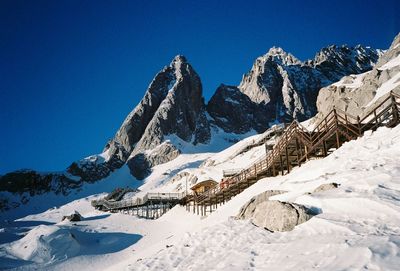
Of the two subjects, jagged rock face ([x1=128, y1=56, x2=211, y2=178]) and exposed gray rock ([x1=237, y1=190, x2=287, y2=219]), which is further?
jagged rock face ([x1=128, y1=56, x2=211, y2=178])

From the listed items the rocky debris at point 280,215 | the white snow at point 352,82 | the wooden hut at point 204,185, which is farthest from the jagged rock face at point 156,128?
the rocky debris at point 280,215

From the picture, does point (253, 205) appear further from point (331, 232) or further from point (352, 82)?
point (352, 82)

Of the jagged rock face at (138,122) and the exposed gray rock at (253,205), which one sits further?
the jagged rock face at (138,122)

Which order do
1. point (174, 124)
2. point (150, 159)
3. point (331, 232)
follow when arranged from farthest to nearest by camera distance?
point (174, 124)
point (150, 159)
point (331, 232)

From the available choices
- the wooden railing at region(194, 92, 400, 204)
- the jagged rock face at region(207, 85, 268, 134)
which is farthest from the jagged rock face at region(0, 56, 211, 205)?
the wooden railing at region(194, 92, 400, 204)

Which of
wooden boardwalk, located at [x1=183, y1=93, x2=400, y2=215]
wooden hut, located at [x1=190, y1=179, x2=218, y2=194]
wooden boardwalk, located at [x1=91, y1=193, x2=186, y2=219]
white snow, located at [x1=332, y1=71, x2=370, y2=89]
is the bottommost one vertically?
wooden boardwalk, located at [x1=91, y1=193, x2=186, y2=219]

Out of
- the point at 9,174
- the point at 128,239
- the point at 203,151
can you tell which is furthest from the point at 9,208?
the point at 128,239

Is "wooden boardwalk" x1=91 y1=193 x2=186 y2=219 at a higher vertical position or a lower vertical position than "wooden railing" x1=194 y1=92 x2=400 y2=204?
lower

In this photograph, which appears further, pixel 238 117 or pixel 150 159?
pixel 238 117

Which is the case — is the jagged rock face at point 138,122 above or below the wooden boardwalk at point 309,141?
above

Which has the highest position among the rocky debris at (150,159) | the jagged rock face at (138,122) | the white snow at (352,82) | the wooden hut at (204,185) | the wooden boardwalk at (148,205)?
the jagged rock face at (138,122)

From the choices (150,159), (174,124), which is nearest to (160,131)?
(174,124)

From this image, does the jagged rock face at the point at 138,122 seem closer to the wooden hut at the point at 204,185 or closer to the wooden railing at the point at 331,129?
the wooden hut at the point at 204,185

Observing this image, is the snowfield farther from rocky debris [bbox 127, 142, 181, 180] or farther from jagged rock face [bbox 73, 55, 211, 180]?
jagged rock face [bbox 73, 55, 211, 180]
